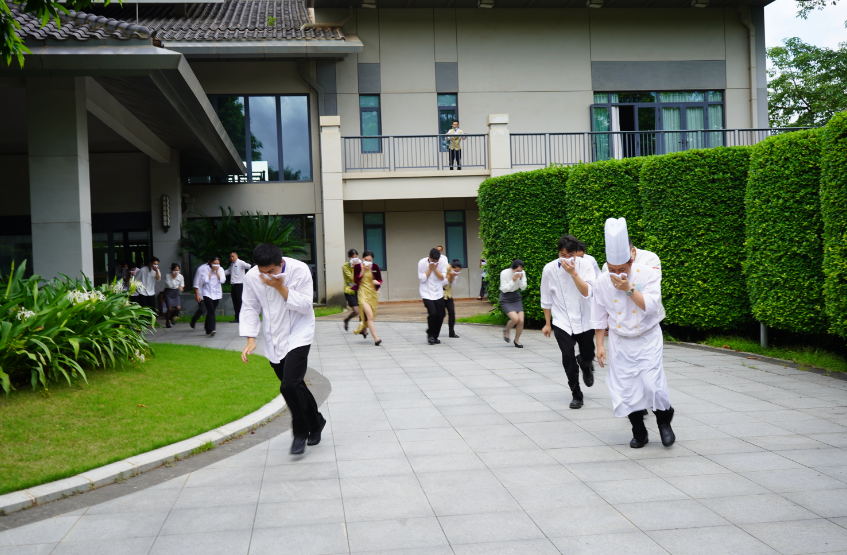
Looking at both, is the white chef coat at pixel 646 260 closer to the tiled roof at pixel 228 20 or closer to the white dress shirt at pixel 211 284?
the white dress shirt at pixel 211 284

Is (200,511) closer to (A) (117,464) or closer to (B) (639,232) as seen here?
(A) (117,464)

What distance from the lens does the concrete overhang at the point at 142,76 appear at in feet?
29.5

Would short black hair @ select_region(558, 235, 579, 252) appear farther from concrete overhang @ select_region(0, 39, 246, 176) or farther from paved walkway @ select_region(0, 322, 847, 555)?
concrete overhang @ select_region(0, 39, 246, 176)

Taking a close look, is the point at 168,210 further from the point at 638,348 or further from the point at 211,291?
the point at 638,348

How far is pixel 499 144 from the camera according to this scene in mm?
20578

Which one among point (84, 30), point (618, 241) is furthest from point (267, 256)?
point (84, 30)

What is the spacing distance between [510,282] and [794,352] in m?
4.52

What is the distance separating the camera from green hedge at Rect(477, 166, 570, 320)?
14961 millimetres

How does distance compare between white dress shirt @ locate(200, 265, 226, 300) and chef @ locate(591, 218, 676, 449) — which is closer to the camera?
chef @ locate(591, 218, 676, 449)

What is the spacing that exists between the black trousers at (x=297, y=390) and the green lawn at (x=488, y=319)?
10.4m

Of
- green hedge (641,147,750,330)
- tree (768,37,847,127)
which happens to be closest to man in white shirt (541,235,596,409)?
green hedge (641,147,750,330)

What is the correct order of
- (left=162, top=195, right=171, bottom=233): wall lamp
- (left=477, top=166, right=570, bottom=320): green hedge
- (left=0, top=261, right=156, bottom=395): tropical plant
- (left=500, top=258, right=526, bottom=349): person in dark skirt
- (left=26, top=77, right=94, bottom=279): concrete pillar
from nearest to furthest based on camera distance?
(left=0, top=261, right=156, bottom=395): tropical plant → (left=26, top=77, right=94, bottom=279): concrete pillar → (left=500, top=258, right=526, bottom=349): person in dark skirt → (left=477, top=166, right=570, bottom=320): green hedge → (left=162, top=195, right=171, bottom=233): wall lamp

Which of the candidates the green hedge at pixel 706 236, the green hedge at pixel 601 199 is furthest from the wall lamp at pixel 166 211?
the green hedge at pixel 706 236

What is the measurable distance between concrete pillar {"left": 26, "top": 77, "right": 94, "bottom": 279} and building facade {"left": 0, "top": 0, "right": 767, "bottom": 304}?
25.4 feet
